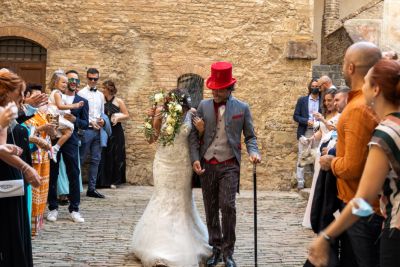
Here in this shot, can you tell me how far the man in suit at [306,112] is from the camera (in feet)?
41.7

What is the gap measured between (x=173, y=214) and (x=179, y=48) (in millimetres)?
7418

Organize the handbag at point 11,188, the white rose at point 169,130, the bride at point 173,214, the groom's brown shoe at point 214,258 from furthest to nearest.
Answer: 1. the white rose at point 169,130
2. the groom's brown shoe at point 214,258
3. the bride at point 173,214
4. the handbag at point 11,188

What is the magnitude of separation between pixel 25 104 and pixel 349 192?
386 centimetres

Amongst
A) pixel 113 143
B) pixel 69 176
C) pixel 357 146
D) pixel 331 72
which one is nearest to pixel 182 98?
pixel 69 176

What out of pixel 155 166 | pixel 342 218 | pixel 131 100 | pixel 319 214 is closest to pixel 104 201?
pixel 131 100

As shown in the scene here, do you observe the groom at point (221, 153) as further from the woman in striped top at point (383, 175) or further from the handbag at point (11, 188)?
the woman in striped top at point (383, 175)

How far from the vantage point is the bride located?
6844mm

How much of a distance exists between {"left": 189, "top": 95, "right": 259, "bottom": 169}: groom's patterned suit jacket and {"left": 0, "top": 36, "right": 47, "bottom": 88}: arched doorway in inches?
303

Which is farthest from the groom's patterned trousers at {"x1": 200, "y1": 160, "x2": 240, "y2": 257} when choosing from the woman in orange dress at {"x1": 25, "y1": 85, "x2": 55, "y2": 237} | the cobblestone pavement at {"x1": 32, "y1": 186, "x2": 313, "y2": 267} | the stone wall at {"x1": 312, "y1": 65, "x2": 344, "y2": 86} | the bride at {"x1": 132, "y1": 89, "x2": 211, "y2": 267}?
the stone wall at {"x1": 312, "y1": 65, "x2": 344, "y2": 86}

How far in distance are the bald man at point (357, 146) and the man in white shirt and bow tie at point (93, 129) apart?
7.78 m

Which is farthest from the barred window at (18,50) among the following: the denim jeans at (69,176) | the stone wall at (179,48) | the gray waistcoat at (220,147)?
the gray waistcoat at (220,147)

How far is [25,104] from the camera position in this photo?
22.4 ft

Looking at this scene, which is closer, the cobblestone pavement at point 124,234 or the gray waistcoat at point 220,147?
the gray waistcoat at point 220,147

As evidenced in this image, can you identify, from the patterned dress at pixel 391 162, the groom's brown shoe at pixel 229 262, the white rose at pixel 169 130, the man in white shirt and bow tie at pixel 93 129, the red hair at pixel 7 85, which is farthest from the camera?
the man in white shirt and bow tie at pixel 93 129
